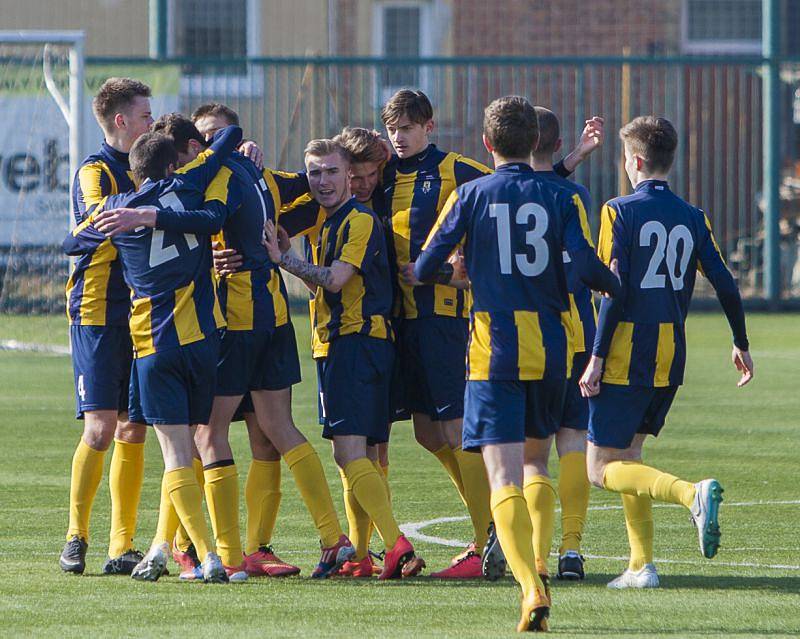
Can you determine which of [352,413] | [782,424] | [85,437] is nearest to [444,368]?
[352,413]

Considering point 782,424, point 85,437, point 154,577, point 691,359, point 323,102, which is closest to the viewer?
point 154,577

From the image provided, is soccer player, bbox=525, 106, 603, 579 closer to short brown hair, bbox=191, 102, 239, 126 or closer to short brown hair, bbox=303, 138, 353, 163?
short brown hair, bbox=303, 138, 353, 163

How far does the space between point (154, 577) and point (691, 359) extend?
10.1m

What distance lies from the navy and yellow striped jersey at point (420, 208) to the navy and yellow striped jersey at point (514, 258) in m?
1.03

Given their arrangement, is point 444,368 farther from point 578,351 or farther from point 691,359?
point 691,359

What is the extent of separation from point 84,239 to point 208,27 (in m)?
19.0

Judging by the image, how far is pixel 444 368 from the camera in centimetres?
698

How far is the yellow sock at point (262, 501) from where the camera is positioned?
7.07 metres

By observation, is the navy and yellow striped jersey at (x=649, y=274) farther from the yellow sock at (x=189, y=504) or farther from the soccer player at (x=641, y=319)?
the yellow sock at (x=189, y=504)

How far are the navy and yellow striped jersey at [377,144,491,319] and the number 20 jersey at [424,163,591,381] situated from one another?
3.40 ft

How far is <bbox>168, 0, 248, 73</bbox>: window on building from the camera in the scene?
988 inches

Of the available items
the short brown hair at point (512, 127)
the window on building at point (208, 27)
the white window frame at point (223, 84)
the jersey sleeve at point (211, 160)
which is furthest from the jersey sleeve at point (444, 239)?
the window on building at point (208, 27)

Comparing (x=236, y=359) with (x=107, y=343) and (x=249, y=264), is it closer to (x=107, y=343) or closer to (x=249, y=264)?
(x=249, y=264)

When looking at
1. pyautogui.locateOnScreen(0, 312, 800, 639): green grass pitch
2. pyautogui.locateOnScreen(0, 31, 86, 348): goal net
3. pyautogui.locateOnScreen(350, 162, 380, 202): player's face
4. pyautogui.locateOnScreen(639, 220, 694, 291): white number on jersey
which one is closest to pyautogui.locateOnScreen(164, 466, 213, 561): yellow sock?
pyautogui.locateOnScreen(0, 312, 800, 639): green grass pitch
